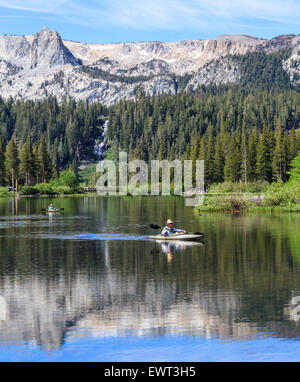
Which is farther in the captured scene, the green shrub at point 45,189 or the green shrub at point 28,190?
the green shrub at point 45,189

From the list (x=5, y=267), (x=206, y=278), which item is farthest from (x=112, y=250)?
(x=206, y=278)

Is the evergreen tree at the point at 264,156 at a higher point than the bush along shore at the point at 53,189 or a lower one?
higher

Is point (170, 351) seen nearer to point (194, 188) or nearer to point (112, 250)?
point (112, 250)

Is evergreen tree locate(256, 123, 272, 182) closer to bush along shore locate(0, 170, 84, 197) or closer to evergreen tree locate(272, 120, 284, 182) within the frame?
evergreen tree locate(272, 120, 284, 182)

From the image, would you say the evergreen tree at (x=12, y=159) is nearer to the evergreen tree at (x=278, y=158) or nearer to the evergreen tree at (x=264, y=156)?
the evergreen tree at (x=264, y=156)

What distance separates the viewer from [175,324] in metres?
22.5

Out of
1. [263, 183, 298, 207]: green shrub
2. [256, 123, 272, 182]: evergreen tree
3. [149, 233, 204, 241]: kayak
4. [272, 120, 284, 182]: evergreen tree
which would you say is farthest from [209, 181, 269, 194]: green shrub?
[149, 233, 204, 241]: kayak

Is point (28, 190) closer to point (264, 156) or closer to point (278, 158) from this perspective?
point (264, 156)

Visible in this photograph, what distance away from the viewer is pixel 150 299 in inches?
1046

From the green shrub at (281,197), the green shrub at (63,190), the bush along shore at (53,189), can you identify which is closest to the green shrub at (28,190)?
the bush along shore at (53,189)

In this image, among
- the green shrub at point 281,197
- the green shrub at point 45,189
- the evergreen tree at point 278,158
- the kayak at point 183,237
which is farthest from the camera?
the green shrub at point 45,189

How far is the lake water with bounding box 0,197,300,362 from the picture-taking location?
19.9 m

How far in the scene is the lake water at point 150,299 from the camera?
19.9 m

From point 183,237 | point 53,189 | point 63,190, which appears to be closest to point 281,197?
point 183,237
